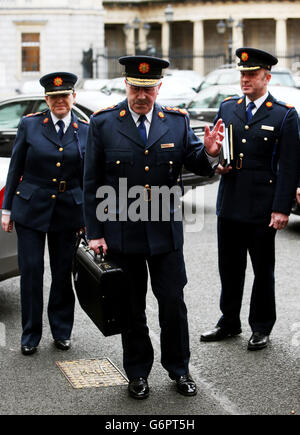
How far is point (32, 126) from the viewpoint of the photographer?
571cm

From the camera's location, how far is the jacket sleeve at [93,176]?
16.0 ft

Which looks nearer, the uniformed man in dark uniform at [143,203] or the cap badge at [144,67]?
the cap badge at [144,67]

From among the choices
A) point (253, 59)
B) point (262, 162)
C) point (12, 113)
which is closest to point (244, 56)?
point (253, 59)

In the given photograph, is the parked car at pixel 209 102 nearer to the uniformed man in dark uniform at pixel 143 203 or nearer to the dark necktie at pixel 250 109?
the dark necktie at pixel 250 109

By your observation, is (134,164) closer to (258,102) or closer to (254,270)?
(258,102)

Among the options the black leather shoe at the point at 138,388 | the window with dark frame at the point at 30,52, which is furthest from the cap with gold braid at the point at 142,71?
the window with dark frame at the point at 30,52

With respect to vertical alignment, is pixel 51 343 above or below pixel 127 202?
below

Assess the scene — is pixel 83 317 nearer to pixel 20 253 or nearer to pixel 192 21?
pixel 20 253

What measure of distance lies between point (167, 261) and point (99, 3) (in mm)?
48630

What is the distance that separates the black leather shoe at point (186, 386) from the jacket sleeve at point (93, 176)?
38.5 inches

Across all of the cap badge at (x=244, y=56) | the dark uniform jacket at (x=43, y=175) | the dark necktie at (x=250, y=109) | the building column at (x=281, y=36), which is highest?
the building column at (x=281, y=36)

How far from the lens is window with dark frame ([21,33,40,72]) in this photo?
171 ft

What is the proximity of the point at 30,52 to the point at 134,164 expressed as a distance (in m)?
Result: 48.9

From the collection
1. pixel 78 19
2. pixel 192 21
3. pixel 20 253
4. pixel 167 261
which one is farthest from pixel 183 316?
pixel 192 21
